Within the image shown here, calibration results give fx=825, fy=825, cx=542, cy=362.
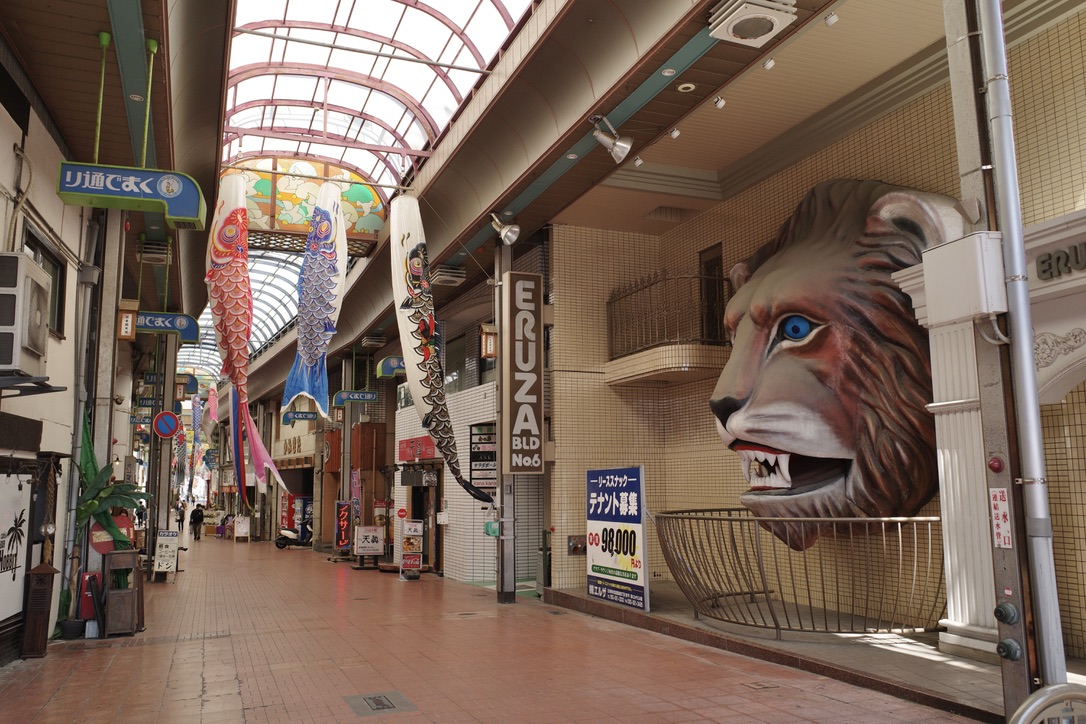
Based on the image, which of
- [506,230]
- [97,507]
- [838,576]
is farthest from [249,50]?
[838,576]

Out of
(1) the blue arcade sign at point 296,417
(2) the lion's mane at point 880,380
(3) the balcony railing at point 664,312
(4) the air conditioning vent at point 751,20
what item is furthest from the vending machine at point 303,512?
(4) the air conditioning vent at point 751,20

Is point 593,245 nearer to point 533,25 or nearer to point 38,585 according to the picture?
point 533,25

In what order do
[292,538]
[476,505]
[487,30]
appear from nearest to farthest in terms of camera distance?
1. [487,30]
2. [476,505]
3. [292,538]

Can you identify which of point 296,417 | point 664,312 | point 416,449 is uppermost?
point 664,312

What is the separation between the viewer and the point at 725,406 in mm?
8781

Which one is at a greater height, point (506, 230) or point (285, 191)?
point (285, 191)

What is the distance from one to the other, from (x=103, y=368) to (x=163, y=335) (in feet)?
25.9

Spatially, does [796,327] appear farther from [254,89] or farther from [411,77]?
[254,89]

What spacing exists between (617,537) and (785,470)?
2.45 meters

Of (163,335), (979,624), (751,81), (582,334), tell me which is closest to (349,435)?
(163,335)

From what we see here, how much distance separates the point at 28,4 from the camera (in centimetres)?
664

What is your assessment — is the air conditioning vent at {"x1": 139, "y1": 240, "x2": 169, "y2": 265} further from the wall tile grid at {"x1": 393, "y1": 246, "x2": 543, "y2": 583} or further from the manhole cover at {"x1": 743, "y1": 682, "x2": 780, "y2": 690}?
the manhole cover at {"x1": 743, "y1": 682, "x2": 780, "y2": 690}

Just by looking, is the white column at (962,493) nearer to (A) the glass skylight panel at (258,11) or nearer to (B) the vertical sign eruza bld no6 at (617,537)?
(B) the vertical sign eruza bld no6 at (617,537)

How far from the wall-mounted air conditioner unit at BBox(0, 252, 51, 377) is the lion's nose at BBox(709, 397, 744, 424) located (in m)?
6.38
